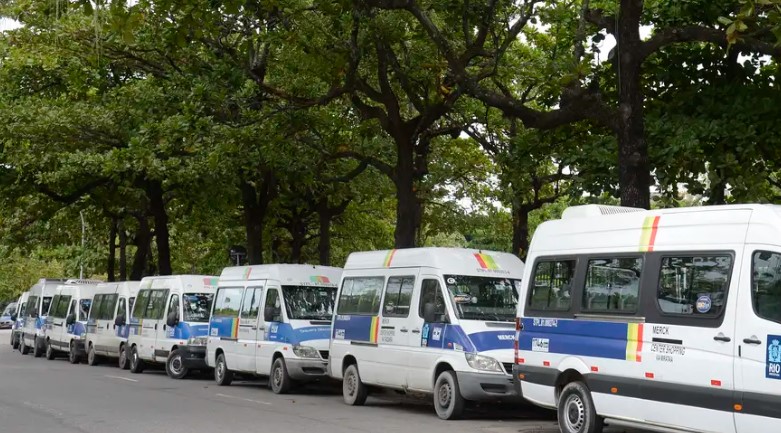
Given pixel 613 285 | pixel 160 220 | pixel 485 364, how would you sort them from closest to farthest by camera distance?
pixel 613 285 → pixel 485 364 → pixel 160 220

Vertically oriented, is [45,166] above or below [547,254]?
above

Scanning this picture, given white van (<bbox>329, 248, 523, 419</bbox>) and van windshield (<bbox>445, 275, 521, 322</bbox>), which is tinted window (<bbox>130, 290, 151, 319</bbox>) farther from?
van windshield (<bbox>445, 275, 521, 322</bbox>)

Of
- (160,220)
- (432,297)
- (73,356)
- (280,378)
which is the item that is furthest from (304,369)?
(73,356)

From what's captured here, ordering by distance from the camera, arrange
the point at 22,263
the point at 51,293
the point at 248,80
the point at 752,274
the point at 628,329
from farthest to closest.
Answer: the point at 22,263 → the point at 51,293 → the point at 248,80 → the point at 628,329 → the point at 752,274

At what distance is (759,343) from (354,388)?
8776mm

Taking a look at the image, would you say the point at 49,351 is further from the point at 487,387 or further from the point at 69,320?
the point at 487,387

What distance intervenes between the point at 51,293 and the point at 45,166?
31.5 feet

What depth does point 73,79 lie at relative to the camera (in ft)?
92.9

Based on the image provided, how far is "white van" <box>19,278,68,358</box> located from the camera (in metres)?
36.3

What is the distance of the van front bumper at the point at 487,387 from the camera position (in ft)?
47.2

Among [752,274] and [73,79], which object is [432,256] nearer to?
[752,274]

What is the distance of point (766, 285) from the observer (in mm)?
9938

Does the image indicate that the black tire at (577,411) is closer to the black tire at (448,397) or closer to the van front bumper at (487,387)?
the van front bumper at (487,387)

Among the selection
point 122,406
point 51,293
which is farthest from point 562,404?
point 51,293
